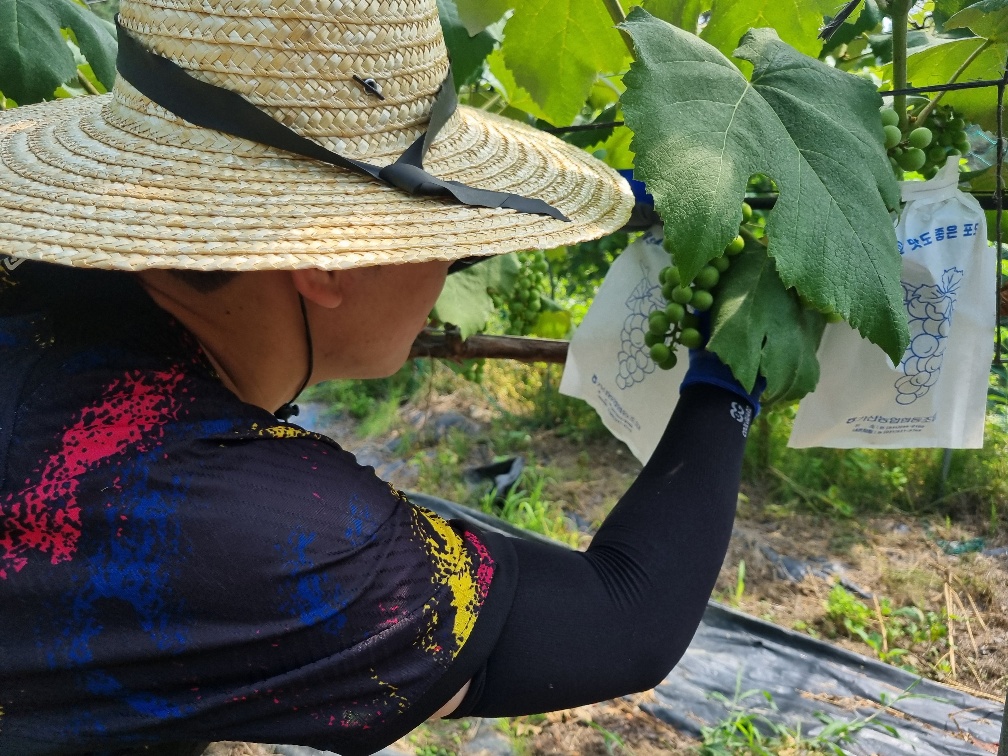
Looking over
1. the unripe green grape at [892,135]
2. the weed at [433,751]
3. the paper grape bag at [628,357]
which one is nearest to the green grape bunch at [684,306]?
the paper grape bag at [628,357]

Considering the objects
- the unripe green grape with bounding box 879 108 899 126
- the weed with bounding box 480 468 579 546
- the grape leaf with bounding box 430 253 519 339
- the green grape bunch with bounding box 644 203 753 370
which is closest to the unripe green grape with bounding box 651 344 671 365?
the green grape bunch with bounding box 644 203 753 370

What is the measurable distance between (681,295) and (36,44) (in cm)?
128

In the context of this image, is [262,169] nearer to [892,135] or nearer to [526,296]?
[892,135]

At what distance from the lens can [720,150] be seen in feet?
3.47

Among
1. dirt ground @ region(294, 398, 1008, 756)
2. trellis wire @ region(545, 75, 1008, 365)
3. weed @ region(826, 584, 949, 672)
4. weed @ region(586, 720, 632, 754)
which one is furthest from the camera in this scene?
weed @ region(826, 584, 949, 672)

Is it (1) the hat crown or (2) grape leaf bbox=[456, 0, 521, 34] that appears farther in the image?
(2) grape leaf bbox=[456, 0, 521, 34]

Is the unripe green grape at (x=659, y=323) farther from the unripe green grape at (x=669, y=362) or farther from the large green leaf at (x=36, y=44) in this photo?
the large green leaf at (x=36, y=44)

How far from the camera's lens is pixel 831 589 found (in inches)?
152

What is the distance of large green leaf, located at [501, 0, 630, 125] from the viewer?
1549 millimetres

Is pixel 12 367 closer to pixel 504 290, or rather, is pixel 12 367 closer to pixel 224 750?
pixel 504 290

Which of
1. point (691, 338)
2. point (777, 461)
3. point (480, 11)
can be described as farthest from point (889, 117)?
point (777, 461)

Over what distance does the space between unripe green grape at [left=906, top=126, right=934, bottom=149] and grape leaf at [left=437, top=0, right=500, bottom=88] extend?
0.85 metres

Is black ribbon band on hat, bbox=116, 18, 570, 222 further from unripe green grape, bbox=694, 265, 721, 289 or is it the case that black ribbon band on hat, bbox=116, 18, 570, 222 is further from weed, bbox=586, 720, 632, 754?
weed, bbox=586, 720, 632, 754

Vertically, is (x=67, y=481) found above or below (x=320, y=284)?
below
